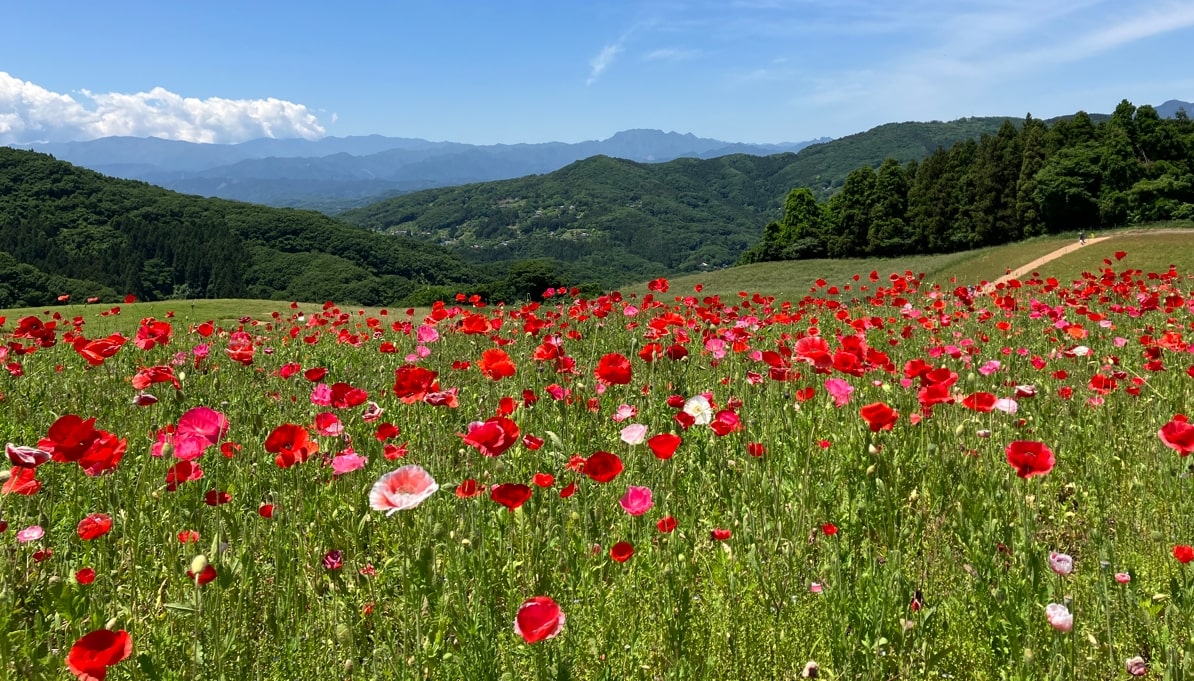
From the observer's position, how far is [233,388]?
20.7ft

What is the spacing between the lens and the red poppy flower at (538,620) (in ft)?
5.91

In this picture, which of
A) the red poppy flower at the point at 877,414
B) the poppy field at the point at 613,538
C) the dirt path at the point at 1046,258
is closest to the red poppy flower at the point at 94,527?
the poppy field at the point at 613,538

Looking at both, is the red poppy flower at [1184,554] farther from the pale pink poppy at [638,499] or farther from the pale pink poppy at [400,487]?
the pale pink poppy at [400,487]

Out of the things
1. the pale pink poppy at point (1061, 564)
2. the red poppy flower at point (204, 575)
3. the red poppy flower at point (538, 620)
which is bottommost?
the pale pink poppy at point (1061, 564)

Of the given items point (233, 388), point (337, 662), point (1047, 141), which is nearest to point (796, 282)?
point (1047, 141)

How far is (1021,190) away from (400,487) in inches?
2453

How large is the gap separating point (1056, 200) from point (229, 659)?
60588mm

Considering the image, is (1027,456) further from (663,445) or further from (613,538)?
(613,538)

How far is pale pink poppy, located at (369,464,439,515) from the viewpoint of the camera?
228cm

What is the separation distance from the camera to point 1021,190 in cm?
5366

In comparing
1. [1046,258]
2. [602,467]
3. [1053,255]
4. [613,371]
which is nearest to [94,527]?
[602,467]

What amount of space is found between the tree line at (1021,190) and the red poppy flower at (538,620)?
181ft

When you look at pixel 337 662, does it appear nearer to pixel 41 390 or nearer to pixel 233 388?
pixel 233 388

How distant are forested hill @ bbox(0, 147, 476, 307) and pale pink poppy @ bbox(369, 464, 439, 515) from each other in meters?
134
